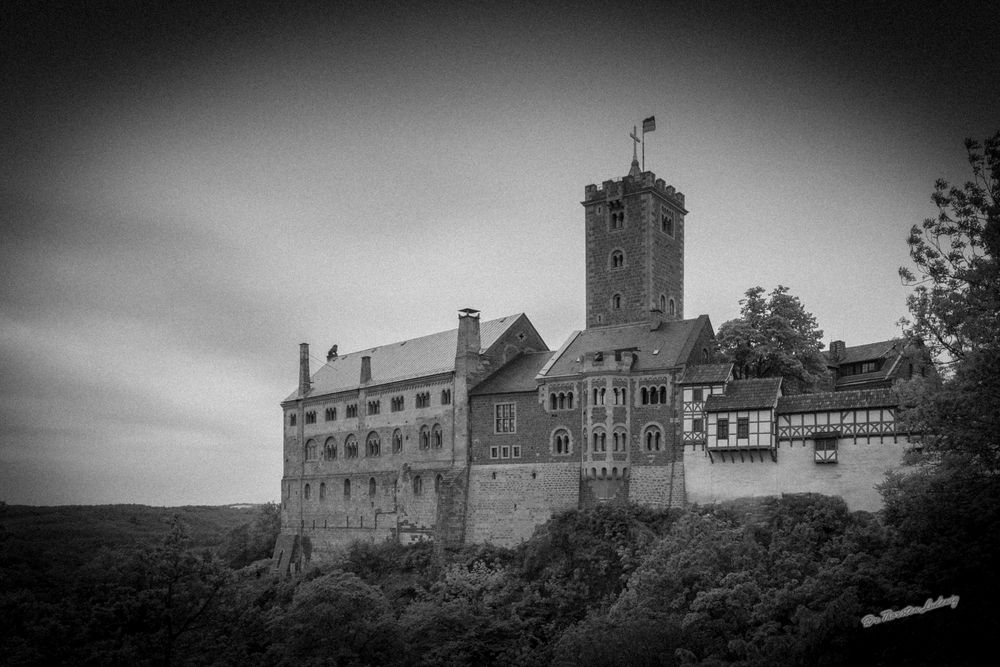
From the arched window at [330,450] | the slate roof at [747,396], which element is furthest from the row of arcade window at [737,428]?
the arched window at [330,450]

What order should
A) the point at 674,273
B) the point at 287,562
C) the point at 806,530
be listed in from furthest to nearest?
the point at 287,562, the point at 674,273, the point at 806,530

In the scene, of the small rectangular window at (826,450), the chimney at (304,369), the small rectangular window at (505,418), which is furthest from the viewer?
the chimney at (304,369)

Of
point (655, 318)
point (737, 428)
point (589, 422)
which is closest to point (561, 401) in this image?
point (589, 422)

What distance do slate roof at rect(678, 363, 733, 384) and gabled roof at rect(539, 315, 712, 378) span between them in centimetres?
76

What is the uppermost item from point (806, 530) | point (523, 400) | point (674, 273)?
point (674, 273)

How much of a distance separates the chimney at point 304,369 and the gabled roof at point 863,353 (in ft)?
121

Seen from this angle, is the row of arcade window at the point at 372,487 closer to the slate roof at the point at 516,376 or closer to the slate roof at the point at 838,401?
the slate roof at the point at 516,376

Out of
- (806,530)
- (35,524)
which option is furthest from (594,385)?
(35,524)

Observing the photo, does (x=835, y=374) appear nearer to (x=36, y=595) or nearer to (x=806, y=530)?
(x=806, y=530)

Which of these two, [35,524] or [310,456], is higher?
[310,456]

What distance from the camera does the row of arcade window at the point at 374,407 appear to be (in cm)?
5794

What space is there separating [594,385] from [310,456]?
28413mm

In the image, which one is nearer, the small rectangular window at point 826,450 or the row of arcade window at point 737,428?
the small rectangular window at point 826,450

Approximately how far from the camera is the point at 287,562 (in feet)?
224
